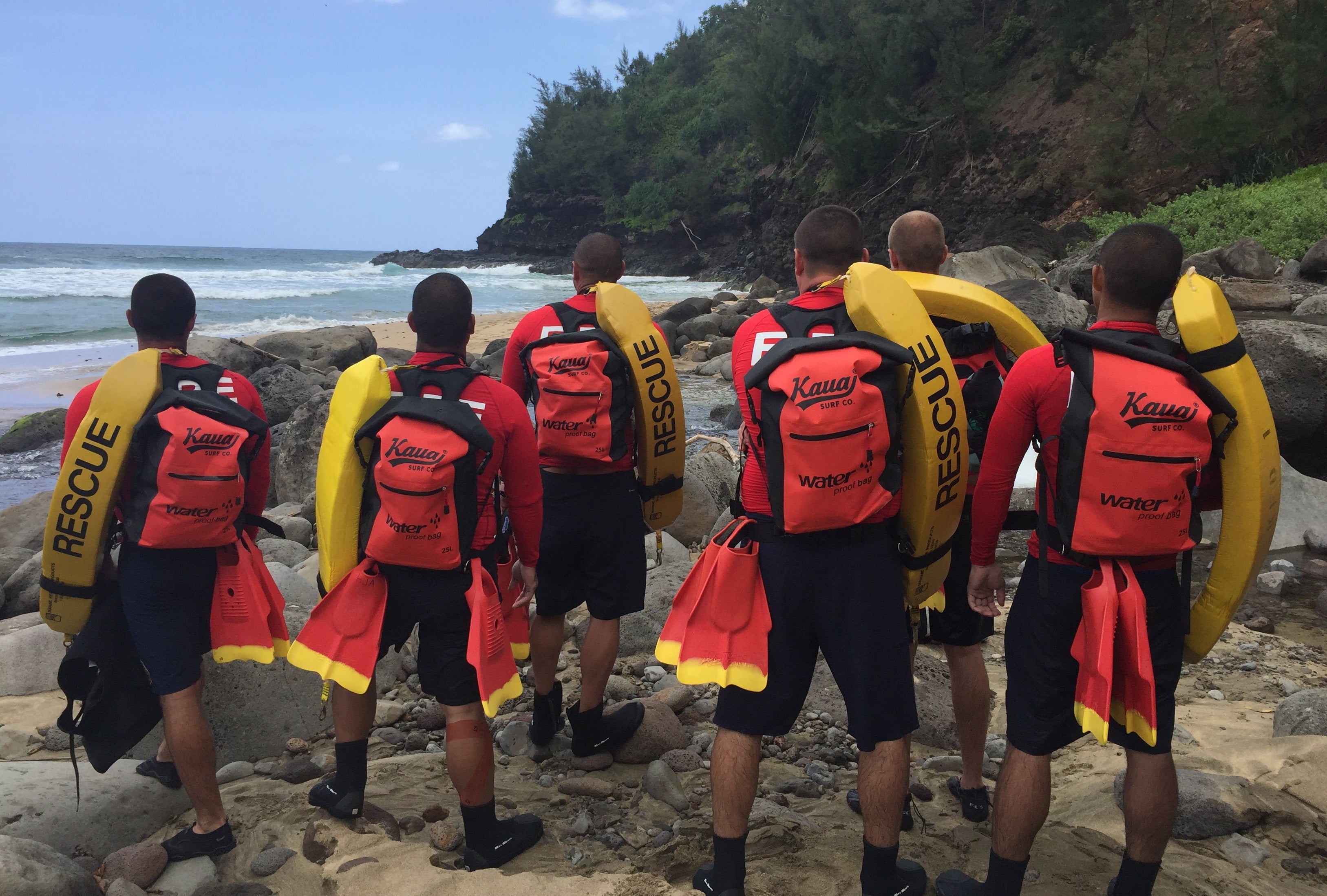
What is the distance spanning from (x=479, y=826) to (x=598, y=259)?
226 centimetres

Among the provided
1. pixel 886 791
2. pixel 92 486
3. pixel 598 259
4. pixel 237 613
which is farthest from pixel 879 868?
pixel 92 486

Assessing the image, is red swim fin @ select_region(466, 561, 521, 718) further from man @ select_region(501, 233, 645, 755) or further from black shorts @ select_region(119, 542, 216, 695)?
black shorts @ select_region(119, 542, 216, 695)

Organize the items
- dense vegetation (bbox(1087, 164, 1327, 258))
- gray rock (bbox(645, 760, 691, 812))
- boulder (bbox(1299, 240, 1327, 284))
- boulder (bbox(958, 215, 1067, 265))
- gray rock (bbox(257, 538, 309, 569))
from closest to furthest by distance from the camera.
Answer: gray rock (bbox(645, 760, 691, 812)) → gray rock (bbox(257, 538, 309, 569)) → boulder (bbox(1299, 240, 1327, 284)) → dense vegetation (bbox(1087, 164, 1327, 258)) → boulder (bbox(958, 215, 1067, 265))

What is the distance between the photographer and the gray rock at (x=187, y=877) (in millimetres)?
2936

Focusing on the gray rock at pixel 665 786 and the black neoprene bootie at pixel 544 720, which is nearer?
the gray rock at pixel 665 786

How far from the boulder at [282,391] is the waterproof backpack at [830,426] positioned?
395 inches

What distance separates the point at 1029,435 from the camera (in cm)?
261

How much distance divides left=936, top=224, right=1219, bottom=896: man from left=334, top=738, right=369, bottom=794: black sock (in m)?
2.08

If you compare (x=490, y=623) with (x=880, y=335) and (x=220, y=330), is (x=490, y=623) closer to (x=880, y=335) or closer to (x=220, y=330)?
(x=880, y=335)

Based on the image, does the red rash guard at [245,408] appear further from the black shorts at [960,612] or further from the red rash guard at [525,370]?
the black shorts at [960,612]

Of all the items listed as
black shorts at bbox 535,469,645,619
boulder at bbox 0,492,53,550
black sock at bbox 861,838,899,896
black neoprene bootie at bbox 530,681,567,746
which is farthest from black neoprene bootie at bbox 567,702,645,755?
boulder at bbox 0,492,53,550

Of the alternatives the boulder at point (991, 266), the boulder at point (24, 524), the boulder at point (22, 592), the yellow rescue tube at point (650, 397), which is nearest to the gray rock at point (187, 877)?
the yellow rescue tube at point (650, 397)

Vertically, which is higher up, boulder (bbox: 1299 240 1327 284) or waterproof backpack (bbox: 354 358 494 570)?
boulder (bbox: 1299 240 1327 284)

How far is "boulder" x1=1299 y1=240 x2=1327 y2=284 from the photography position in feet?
42.3
